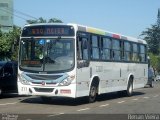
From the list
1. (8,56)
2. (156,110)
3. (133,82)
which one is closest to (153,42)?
(8,56)

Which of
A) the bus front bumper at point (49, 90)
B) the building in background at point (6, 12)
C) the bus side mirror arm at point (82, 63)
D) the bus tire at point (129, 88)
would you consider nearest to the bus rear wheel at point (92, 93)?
the bus side mirror arm at point (82, 63)

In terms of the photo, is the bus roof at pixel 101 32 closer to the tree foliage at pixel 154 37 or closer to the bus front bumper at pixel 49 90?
the bus front bumper at pixel 49 90

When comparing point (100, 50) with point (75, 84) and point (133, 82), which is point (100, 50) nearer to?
point (75, 84)

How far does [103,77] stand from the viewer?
67.9ft

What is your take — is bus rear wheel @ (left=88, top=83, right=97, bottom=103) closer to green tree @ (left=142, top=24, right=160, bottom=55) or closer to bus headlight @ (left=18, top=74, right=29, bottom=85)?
bus headlight @ (left=18, top=74, right=29, bottom=85)

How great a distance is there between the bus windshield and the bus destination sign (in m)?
0.25

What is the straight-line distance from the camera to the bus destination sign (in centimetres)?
1800

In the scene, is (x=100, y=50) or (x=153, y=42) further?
(x=153, y=42)

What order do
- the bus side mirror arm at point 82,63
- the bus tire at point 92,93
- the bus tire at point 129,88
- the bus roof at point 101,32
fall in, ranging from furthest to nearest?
the bus tire at point 129,88 < the bus tire at point 92,93 < the bus roof at point 101,32 < the bus side mirror arm at point 82,63

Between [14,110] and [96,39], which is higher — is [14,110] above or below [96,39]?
below

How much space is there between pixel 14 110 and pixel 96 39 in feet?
19.0

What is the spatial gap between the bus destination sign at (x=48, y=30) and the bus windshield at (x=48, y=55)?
246mm

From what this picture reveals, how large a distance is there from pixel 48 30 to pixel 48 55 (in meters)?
1.04

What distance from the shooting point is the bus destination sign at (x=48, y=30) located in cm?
1800
